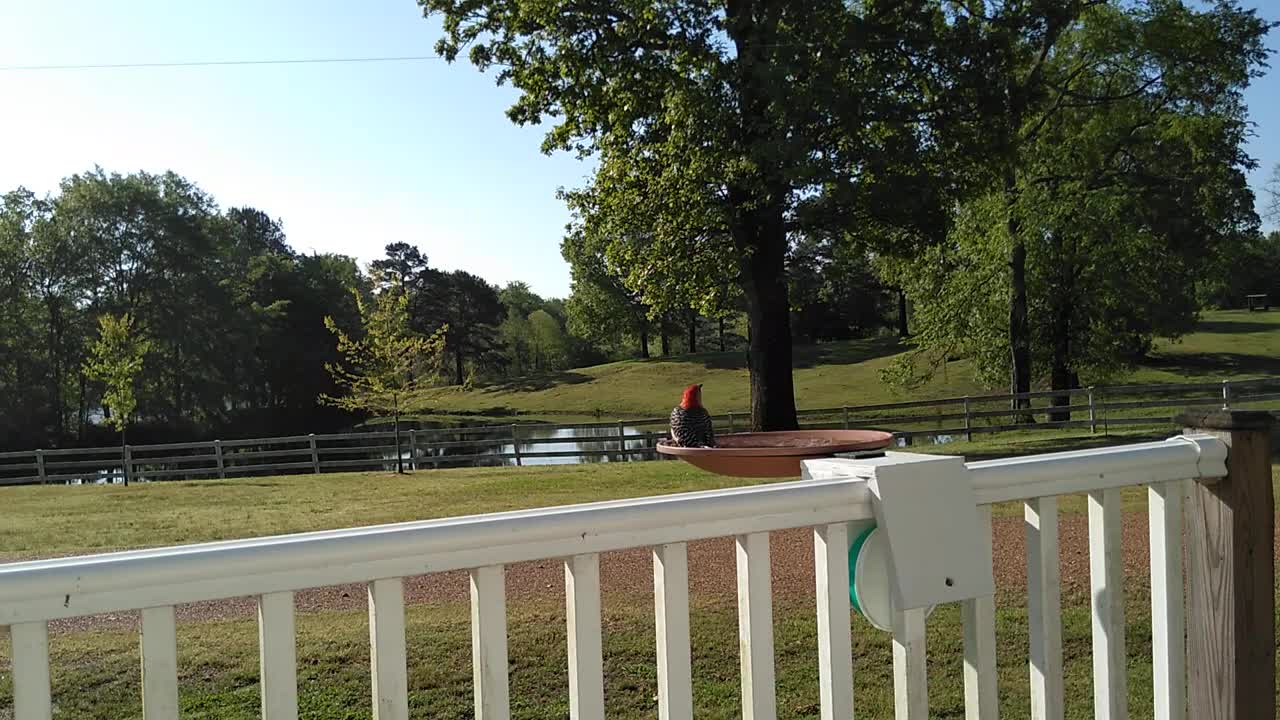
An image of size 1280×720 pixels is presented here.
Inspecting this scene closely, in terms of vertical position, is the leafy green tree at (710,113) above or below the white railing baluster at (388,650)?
above

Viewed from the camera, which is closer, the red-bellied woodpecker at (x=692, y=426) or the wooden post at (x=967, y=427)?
the red-bellied woodpecker at (x=692, y=426)

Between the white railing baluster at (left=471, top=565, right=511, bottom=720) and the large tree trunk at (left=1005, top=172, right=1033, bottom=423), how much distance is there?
2077 cm

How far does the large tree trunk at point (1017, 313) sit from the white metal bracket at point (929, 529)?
2020 cm

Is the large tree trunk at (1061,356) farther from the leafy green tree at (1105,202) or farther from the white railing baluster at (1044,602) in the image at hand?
the white railing baluster at (1044,602)

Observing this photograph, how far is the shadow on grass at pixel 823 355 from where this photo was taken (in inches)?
1866

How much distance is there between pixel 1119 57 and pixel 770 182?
11.3 meters

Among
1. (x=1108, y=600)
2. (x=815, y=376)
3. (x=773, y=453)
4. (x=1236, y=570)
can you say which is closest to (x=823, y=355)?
(x=815, y=376)

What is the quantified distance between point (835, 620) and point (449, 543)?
72cm

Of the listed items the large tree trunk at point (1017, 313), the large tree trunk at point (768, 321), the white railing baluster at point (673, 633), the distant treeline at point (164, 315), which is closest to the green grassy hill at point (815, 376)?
the distant treeline at point (164, 315)

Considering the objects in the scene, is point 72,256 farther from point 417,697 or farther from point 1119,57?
point 417,697

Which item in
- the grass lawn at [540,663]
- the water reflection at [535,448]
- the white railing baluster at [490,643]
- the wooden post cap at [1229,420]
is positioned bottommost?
the water reflection at [535,448]

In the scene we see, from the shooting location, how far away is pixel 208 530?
1125 centimetres

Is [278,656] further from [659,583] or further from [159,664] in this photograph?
[659,583]

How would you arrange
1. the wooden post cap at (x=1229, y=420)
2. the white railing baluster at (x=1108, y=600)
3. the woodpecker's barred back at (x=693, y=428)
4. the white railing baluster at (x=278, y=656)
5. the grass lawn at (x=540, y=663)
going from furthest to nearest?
the grass lawn at (x=540, y=663)
the woodpecker's barred back at (x=693, y=428)
the wooden post cap at (x=1229, y=420)
the white railing baluster at (x=1108, y=600)
the white railing baluster at (x=278, y=656)
